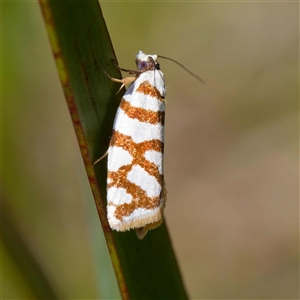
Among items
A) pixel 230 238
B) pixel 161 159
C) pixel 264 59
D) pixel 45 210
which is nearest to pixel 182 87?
pixel 264 59

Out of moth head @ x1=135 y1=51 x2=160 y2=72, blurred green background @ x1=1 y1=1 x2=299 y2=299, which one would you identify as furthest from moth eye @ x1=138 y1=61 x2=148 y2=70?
blurred green background @ x1=1 y1=1 x2=299 y2=299

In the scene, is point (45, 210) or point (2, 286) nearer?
point (2, 286)

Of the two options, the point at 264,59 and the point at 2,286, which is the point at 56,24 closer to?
the point at 2,286

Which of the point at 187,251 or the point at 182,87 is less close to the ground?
the point at 182,87

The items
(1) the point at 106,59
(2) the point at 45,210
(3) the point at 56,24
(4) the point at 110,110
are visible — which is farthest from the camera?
(2) the point at 45,210

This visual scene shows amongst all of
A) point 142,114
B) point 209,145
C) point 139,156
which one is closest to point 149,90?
point 142,114

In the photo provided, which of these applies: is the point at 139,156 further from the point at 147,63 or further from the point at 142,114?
the point at 147,63

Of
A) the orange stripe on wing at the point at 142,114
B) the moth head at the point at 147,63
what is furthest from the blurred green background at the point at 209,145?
the orange stripe on wing at the point at 142,114
